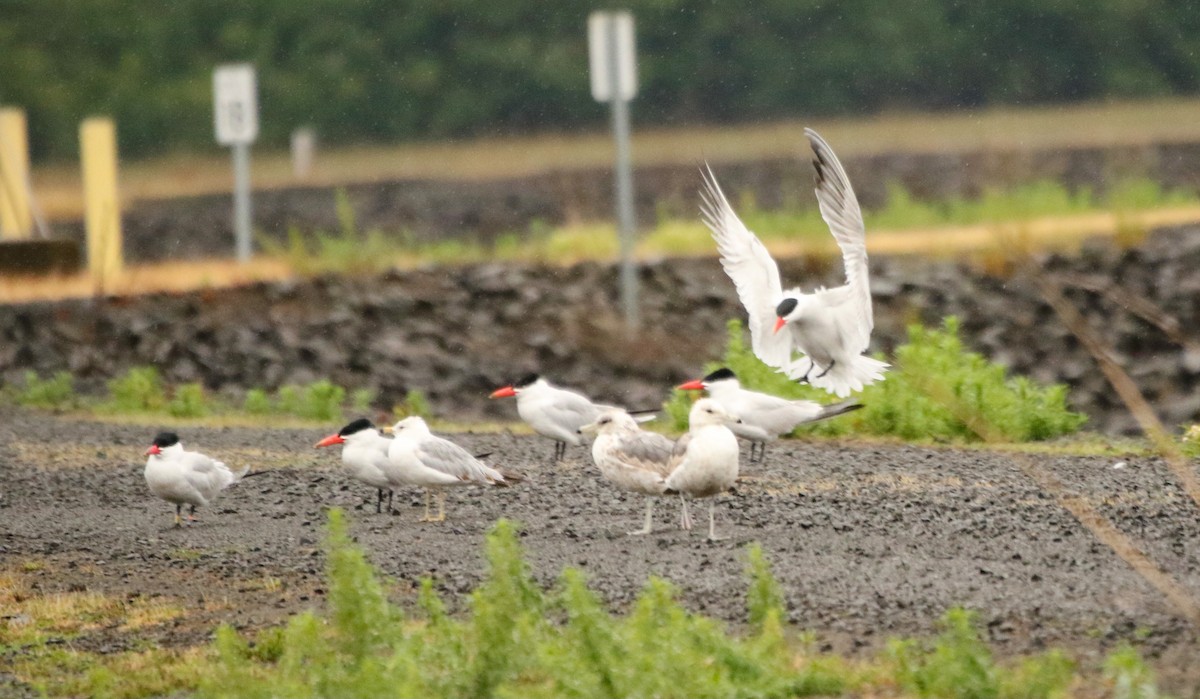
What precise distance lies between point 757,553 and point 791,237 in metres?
17.6

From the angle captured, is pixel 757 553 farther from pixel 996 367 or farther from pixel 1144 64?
pixel 1144 64

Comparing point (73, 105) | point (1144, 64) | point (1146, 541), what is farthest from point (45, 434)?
point (1144, 64)

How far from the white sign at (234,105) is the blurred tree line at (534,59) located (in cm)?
1054

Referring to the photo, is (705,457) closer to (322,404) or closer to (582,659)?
(582,659)

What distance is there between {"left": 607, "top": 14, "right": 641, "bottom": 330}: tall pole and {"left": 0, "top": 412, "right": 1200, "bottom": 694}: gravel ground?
22.2ft

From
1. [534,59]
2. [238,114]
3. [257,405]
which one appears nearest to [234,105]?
[238,114]

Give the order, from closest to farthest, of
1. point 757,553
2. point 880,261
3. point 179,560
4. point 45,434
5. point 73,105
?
point 757,553 < point 179,560 < point 45,434 < point 880,261 < point 73,105

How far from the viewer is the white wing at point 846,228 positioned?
1181cm

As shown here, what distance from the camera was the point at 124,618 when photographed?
27.9 ft

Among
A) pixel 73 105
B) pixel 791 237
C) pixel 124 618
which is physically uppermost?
pixel 73 105

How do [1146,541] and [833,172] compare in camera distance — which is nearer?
[1146,541]

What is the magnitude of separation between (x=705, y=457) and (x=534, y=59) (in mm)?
31572

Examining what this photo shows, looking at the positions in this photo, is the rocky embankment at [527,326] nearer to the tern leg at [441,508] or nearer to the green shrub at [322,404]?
the green shrub at [322,404]

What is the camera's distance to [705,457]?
897cm
